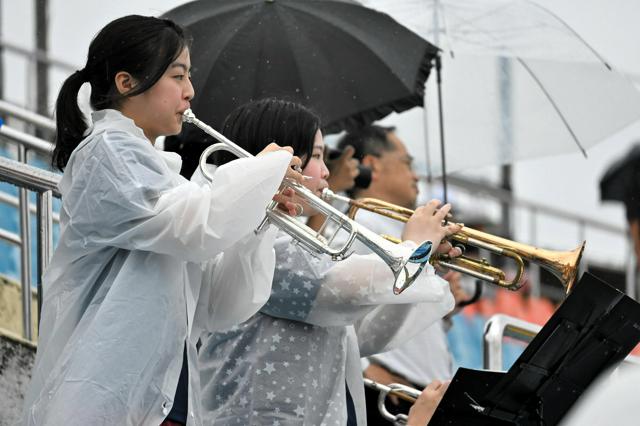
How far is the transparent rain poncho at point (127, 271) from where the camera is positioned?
350 centimetres

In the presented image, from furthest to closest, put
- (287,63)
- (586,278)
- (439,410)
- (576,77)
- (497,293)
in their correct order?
(497,293) → (576,77) → (287,63) → (439,410) → (586,278)

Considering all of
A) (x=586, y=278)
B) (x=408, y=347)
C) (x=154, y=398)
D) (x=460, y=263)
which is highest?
(x=586, y=278)

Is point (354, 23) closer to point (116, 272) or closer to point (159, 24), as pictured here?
point (159, 24)

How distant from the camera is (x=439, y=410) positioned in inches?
160

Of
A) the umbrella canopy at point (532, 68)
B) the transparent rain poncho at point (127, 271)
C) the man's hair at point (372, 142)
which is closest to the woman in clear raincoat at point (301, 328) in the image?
the transparent rain poncho at point (127, 271)

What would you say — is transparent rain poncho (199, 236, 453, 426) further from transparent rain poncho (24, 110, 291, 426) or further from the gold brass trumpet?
transparent rain poncho (24, 110, 291, 426)

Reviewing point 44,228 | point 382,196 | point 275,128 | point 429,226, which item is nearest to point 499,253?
point 429,226

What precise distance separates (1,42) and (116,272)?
5634 mm

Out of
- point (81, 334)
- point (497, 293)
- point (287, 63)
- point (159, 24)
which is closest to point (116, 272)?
point (81, 334)

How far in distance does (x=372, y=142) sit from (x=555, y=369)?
8.73ft

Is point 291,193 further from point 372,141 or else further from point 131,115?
point 372,141

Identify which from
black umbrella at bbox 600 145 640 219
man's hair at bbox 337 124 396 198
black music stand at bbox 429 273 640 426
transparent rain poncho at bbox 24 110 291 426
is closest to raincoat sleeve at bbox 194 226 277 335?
transparent rain poncho at bbox 24 110 291 426

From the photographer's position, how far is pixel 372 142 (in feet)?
21.3

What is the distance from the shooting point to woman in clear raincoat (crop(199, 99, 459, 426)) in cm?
417
